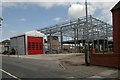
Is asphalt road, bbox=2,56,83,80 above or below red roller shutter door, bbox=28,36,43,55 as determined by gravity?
below

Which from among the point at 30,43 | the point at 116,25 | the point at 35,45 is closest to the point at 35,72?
the point at 116,25

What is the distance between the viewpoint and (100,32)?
61.2 meters

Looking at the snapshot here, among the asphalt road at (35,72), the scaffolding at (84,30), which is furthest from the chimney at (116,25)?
the scaffolding at (84,30)

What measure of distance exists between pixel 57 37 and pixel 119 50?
147 ft

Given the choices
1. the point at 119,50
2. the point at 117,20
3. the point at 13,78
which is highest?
the point at 117,20

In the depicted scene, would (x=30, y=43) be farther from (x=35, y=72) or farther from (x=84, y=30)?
(x=35, y=72)

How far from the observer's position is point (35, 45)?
5472 centimetres

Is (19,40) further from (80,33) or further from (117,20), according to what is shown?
(117,20)

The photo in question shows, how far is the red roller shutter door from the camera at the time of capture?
177 ft

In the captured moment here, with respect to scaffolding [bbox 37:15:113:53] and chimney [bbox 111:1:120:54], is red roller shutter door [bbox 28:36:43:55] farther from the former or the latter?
chimney [bbox 111:1:120:54]

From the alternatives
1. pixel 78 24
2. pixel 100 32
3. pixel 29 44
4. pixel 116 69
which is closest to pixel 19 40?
pixel 29 44

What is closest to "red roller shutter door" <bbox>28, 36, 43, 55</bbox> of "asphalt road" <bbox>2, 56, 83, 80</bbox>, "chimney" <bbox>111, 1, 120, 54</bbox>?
"asphalt road" <bbox>2, 56, 83, 80</bbox>

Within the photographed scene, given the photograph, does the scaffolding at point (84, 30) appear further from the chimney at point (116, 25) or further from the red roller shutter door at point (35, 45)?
the chimney at point (116, 25)

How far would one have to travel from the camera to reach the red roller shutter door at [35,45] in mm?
53969
